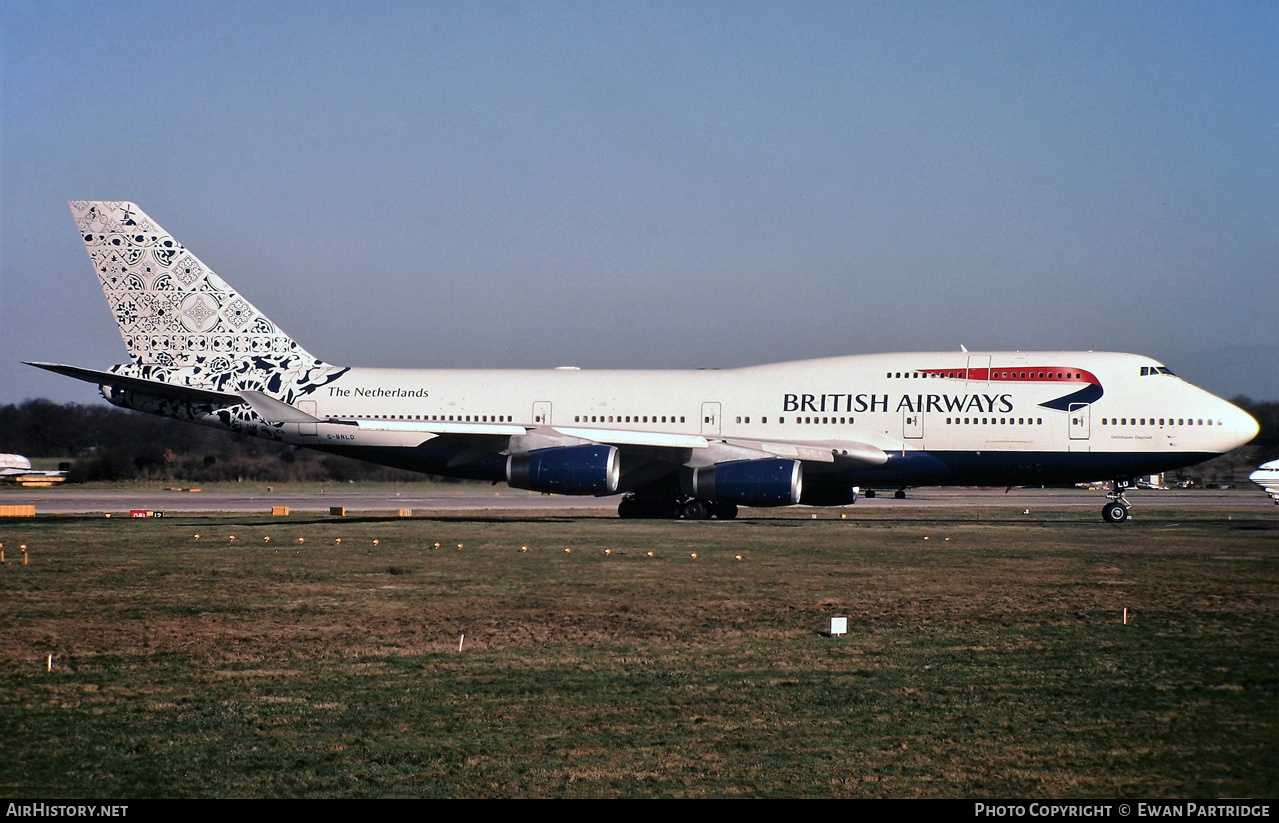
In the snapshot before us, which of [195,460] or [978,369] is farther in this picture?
[195,460]

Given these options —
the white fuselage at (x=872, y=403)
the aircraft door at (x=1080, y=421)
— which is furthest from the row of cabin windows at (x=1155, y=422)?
the aircraft door at (x=1080, y=421)

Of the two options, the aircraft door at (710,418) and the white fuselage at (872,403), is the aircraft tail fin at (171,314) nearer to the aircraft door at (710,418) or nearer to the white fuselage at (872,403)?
the white fuselage at (872,403)

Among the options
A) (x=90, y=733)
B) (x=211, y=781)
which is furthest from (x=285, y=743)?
(x=90, y=733)

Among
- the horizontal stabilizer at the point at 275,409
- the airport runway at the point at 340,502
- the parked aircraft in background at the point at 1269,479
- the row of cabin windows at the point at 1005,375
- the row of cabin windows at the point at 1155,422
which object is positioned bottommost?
the airport runway at the point at 340,502

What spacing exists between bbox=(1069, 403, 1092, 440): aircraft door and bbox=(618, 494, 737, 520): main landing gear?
913 centimetres

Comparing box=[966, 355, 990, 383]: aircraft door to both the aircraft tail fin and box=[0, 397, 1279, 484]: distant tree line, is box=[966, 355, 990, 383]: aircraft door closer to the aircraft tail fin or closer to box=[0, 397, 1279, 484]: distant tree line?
the aircraft tail fin

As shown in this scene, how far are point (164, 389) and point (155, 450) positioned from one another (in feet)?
111

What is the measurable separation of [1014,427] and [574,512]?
44.7ft

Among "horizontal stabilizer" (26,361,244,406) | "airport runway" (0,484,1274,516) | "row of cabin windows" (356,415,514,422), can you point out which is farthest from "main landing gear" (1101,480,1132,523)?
"horizontal stabilizer" (26,361,244,406)

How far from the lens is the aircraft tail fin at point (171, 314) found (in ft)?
116

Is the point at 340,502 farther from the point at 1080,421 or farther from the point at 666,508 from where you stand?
the point at 1080,421

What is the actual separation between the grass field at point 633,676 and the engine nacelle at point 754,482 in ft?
28.7

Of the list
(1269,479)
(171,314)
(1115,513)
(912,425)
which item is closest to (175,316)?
(171,314)

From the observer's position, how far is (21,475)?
6247cm
